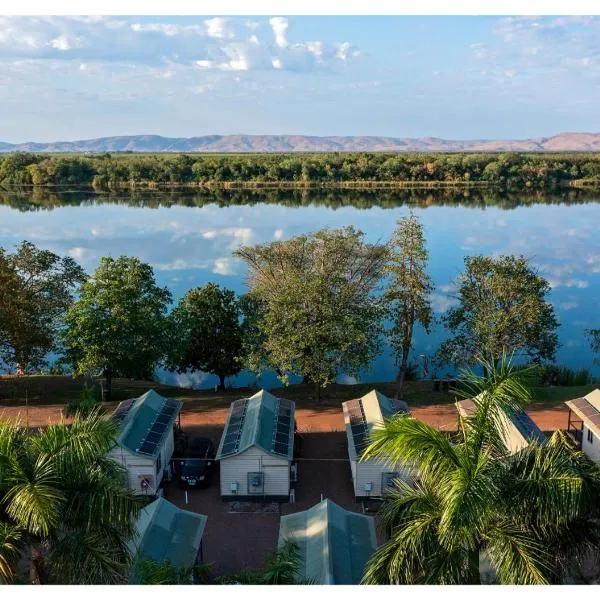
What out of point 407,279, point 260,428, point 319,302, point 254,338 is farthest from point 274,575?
point 407,279

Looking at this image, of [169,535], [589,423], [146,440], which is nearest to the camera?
[169,535]

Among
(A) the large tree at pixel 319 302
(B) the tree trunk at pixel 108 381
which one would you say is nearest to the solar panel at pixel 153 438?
(A) the large tree at pixel 319 302

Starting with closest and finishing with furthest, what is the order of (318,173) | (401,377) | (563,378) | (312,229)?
(401,377) → (563,378) → (312,229) → (318,173)

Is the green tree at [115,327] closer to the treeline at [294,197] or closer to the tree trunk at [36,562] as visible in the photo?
the tree trunk at [36,562]

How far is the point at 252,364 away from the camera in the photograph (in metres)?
25.6

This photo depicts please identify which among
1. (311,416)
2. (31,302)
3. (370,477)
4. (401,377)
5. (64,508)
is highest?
(64,508)

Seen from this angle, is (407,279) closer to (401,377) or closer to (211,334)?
(401,377)

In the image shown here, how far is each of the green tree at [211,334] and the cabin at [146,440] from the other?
5.92 m

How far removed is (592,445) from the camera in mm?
21016

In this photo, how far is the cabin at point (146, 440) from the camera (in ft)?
61.4

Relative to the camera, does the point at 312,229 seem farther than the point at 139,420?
Yes

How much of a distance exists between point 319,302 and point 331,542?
12.9 meters

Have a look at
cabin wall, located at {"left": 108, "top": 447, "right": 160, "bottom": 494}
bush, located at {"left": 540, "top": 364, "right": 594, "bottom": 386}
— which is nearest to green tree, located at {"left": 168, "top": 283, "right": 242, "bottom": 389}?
cabin wall, located at {"left": 108, "top": 447, "right": 160, "bottom": 494}

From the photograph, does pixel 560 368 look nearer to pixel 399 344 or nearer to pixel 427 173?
pixel 399 344
